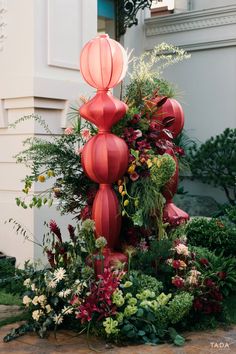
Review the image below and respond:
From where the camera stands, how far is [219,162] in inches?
353

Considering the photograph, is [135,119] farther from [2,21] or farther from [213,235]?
[2,21]

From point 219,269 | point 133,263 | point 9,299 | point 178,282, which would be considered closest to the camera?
point 178,282

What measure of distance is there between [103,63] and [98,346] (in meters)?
2.07

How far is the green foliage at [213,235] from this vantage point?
5.60 m

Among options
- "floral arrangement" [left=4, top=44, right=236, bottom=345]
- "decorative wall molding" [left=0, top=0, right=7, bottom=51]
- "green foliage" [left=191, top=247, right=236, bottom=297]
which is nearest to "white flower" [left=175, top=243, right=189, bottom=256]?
"floral arrangement" [left=4, top=44, right=236, bottom=345]

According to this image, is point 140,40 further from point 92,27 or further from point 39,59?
point 39,59

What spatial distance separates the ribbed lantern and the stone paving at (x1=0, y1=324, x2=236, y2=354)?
2.13 feet

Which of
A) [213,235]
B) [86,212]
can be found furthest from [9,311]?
[213,235]

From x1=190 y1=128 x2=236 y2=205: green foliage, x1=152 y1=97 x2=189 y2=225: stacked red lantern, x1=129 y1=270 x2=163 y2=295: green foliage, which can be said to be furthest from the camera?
x1=190 y1=128 x2=236 y2=205: green foliage

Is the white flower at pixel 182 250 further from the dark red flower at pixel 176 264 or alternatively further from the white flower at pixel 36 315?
the white flower at pixel 36 315

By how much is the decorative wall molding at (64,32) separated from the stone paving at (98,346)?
312cm

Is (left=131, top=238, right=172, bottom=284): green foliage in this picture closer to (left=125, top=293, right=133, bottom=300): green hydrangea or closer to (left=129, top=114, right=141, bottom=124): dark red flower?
(left=125, top=293, right=133, bottom=300): green hydrangea

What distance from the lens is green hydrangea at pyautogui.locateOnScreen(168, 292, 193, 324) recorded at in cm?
421

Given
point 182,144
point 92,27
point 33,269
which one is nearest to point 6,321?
point 33,269
